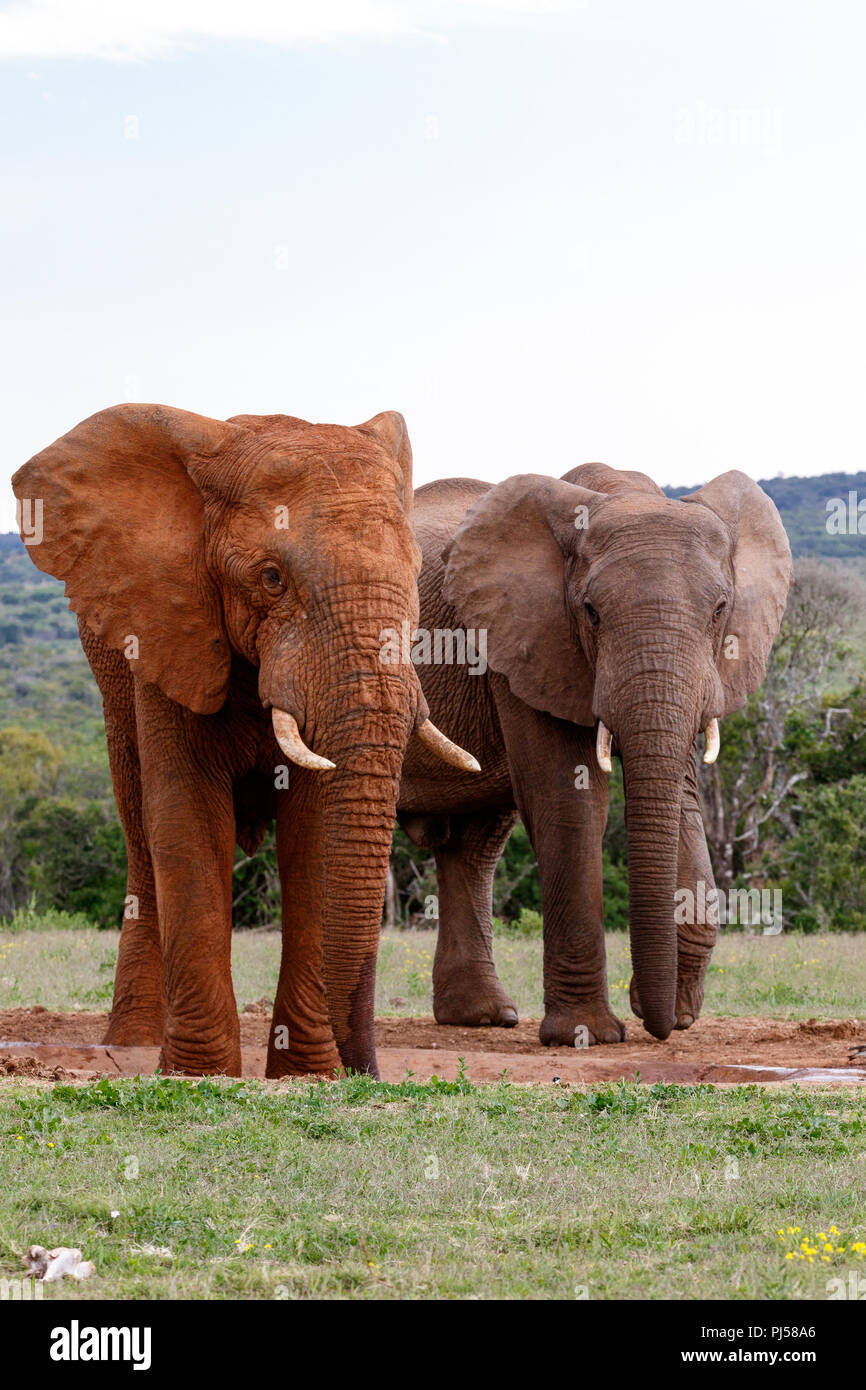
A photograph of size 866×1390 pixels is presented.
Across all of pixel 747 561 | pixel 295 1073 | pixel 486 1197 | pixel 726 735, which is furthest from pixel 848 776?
pixel 486 1197

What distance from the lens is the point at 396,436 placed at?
362 inches

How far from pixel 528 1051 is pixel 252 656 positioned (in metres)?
4.19

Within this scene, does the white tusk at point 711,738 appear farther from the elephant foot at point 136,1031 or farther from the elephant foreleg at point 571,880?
the elephant foot at point 136,1031

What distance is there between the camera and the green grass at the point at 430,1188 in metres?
5.58

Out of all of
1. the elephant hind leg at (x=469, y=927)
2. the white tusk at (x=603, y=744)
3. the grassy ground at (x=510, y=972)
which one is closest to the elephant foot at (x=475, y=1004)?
the elephant hind leg at (x=469, y=927)

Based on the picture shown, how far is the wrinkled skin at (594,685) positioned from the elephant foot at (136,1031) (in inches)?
97.5

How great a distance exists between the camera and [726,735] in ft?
103

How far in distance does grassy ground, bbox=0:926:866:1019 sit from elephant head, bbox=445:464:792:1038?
3.67 m

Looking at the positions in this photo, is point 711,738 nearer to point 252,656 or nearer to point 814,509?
point 252,656

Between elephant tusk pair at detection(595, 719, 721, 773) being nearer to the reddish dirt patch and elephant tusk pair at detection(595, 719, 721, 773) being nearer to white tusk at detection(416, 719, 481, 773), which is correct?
the reddish dirt patch

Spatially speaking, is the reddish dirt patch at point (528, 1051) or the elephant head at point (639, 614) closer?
the reddish dirt patch at point (528, 1051)

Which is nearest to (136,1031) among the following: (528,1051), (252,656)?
(528,1051)

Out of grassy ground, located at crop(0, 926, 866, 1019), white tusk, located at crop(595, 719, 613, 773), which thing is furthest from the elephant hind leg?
white tusk, located at crop(595, 719, 613, 773)
